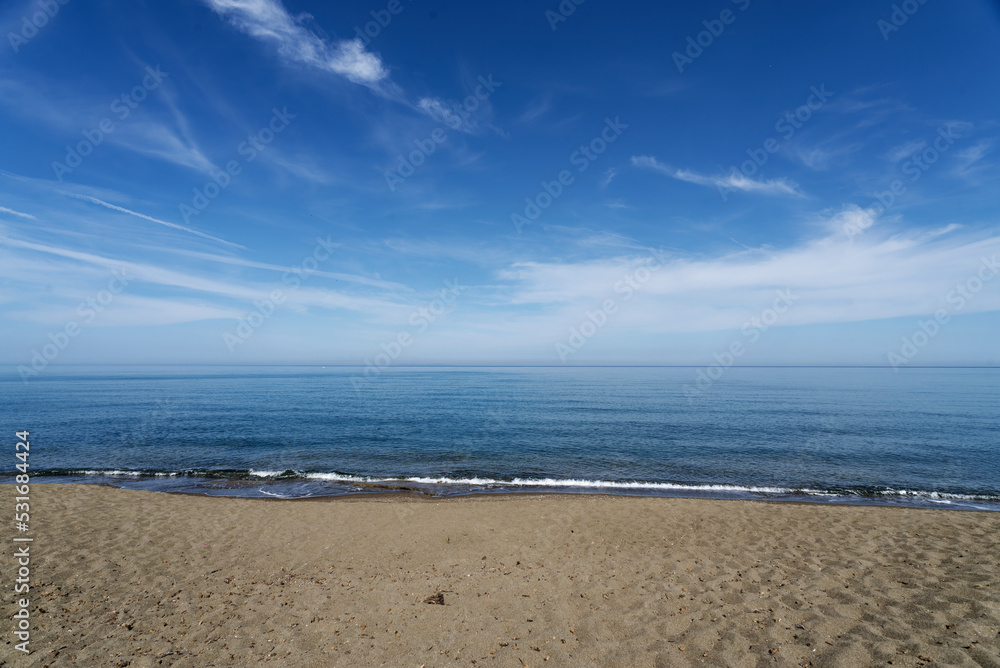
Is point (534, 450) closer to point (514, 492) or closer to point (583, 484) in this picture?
point (583, 484)

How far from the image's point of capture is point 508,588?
9.49 metres

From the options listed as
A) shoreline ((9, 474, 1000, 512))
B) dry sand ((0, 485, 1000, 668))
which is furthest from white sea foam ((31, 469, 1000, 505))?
dry sand ((0, 485, 1000, 668))

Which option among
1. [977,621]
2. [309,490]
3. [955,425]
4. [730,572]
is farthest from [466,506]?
[955,425]

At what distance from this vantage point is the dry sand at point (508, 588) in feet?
23.5

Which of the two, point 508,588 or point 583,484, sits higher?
point 508,588

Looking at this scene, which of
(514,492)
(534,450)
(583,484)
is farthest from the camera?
(534,450)

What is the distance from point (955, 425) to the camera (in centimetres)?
3678

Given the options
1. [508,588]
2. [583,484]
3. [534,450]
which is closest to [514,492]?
[583,484]

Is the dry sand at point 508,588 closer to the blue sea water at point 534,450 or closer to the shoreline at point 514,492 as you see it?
the shoreline at point 514,492

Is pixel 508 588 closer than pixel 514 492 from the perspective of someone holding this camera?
Yes

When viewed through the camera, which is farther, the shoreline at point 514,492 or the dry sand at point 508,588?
the shoreline at point 514,492

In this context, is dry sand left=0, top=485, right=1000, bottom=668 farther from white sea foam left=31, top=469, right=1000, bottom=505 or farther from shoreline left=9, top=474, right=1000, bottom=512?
white sea foam left=31, top=469, right=1000, bottom=505

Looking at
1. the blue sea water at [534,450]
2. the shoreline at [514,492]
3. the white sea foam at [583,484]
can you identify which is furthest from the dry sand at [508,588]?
the blue sea water at [534,450]

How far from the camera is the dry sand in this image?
716 centimetres
